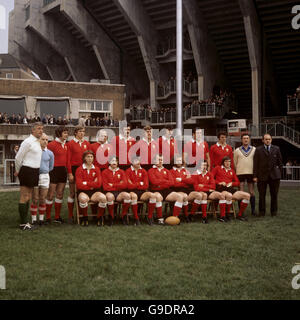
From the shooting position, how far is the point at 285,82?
1256 inches

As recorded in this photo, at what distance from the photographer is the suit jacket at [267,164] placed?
335 inches

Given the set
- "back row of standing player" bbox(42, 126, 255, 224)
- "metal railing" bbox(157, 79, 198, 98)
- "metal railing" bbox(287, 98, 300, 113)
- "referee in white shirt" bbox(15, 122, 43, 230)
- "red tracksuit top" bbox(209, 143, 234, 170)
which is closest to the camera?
"referee in white shirt" bbox(15, 122, 43, 230)

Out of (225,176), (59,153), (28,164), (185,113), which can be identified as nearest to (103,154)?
(59,153)

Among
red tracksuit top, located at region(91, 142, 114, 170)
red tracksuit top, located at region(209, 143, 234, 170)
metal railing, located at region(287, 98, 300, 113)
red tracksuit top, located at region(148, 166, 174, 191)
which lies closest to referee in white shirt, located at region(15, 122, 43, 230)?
red tracksuit top, located at region(91, 142, 114, 170)

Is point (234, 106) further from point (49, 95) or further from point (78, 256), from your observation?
point (78, 256)

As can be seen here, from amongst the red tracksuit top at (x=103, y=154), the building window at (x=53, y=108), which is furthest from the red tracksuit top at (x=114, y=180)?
the building window at (x=53, y=108)

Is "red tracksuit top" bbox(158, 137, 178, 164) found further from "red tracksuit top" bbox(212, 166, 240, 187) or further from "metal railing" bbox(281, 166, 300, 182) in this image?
"metal railing" bbox(281, 166, 300, 182)

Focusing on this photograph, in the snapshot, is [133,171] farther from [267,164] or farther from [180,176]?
[267,164]

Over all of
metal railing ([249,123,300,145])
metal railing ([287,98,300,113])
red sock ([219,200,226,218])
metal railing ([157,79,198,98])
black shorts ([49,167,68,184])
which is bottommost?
red sock ([219,200,226,218])

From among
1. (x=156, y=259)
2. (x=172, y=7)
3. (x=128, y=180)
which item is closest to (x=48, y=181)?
(x=128, y=180)

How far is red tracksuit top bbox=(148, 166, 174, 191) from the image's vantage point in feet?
25.7

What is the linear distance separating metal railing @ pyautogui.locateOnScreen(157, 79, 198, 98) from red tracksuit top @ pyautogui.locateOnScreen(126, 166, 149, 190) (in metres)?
22.7

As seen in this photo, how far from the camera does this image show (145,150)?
8258 mm

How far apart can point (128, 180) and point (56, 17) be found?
108 feet
